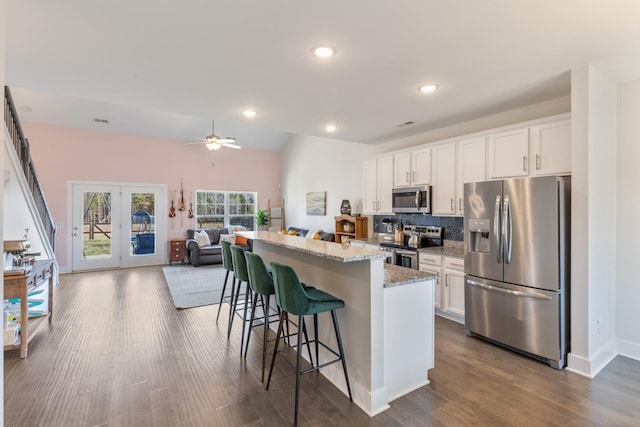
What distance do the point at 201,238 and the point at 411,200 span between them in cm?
555

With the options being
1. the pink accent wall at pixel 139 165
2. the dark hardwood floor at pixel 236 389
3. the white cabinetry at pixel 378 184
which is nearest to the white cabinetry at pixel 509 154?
the white cabinetry at pixel 378 184

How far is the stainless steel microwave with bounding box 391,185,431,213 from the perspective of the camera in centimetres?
437

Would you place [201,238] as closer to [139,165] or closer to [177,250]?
[177,250]

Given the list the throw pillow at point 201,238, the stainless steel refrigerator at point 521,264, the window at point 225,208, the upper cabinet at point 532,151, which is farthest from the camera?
the window at point 225,208

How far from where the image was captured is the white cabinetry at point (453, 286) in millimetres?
3674

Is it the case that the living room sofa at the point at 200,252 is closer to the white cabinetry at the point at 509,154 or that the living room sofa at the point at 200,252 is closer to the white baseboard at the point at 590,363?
the white cabinetry at the point at 509,154

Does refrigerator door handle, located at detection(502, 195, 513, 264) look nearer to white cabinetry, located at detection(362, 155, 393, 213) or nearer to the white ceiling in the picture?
the white ceiling

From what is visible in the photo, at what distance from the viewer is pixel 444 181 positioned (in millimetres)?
4223

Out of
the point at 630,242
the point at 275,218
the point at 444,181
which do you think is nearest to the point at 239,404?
the point at 444,181

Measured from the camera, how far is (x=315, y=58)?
246 cm

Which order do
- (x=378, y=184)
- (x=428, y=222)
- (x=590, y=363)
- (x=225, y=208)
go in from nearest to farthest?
(x=590, y=363) → (x=428, y=222) → (x=378, y=184) → (x=225, y=208)

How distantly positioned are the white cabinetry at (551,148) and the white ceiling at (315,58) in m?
0.39

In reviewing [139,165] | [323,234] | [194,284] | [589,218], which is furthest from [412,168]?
[139,165]

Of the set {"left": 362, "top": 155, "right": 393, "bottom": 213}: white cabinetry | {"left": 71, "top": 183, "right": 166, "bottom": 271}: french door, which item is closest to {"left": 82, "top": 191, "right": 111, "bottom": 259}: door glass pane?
{"left": 71, "top": 183, "right": 166, "bottom": 271}: french door
